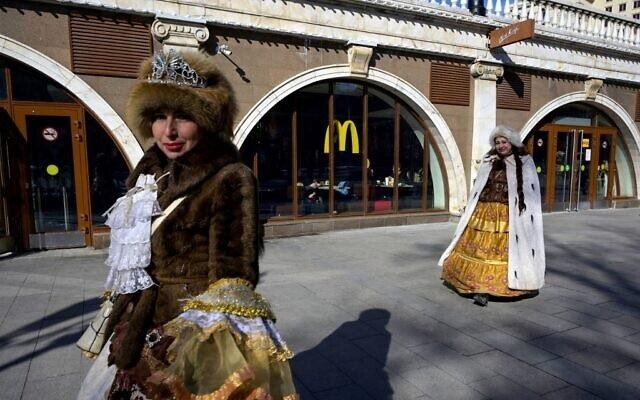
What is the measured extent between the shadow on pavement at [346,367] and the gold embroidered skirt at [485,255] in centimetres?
136

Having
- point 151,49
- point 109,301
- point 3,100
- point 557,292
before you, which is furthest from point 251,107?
point 109,301

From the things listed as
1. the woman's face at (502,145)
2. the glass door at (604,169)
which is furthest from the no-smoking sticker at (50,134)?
the glass door at (604,169)

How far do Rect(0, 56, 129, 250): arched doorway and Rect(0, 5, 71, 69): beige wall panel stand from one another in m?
0.44

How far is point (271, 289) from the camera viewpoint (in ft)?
17.3

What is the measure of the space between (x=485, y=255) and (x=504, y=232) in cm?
33

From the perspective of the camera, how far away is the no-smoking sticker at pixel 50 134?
7.05m

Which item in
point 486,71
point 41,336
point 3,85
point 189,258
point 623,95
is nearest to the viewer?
point 189,258

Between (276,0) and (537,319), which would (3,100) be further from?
(537,319)

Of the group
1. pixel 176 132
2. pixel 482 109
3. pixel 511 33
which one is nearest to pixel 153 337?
pixel 176 132

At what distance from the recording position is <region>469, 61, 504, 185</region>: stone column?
1039 cm

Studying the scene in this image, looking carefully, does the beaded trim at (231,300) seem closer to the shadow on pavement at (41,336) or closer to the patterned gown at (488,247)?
the shadow on pavement at (41,336)

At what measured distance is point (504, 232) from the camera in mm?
4801

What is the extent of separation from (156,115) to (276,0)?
23.5ft

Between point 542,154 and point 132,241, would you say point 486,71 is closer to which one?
point 542,154
